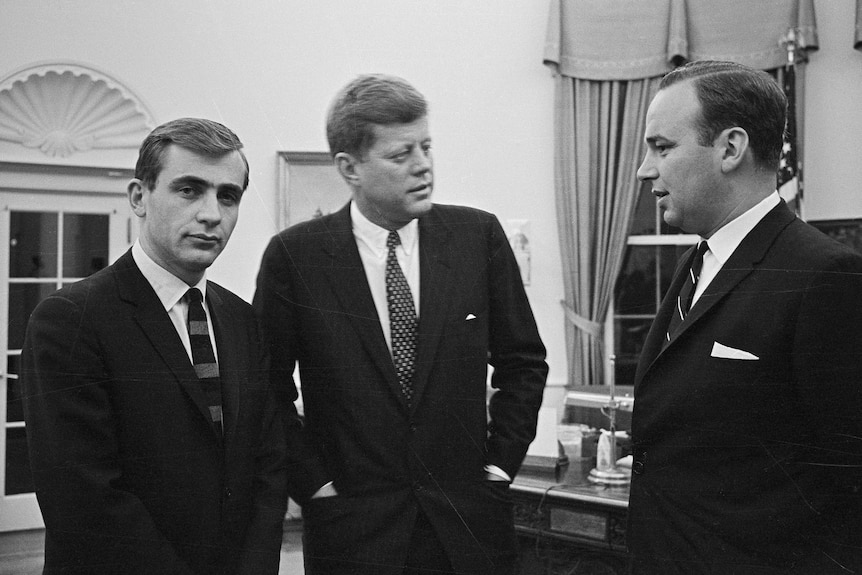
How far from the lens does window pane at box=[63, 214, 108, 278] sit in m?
1.01

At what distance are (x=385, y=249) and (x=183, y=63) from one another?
450 mm

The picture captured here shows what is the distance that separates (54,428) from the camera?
90 centimetres

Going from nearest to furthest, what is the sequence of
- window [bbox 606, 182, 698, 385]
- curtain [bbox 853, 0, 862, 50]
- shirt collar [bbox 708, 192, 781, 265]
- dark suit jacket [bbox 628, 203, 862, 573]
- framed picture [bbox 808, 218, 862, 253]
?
dark suit jacket [bbox 628, 203, 862, 573]
shirt collar [bbox 708, 192, 781, 265]
curtain [bbox 853, 0, 862, 50]
framed picture [bbox 808, 218, 862, 253]
window [bbox 606, 182, 698, 385]

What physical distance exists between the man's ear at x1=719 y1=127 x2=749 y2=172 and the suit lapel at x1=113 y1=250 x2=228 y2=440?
81cm

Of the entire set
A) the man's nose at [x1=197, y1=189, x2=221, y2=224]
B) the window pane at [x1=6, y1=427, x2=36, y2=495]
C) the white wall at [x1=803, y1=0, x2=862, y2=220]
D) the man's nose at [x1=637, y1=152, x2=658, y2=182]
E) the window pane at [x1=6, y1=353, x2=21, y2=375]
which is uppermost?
the white wall at [x1=803, y1=0, x2=862, y2=220]

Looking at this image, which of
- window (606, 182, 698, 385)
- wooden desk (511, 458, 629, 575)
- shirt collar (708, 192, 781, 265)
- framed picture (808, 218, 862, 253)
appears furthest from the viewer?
window (606, 182, 698, 385)

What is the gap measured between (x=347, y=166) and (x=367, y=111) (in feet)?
0.29

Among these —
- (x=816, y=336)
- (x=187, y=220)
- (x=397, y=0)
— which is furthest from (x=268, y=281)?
(x=816, y=336)

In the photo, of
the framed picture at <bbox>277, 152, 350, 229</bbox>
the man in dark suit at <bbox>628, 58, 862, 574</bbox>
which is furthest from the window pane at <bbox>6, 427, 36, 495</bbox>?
the man in dark suit at <bbox>628, 58, 862, 574</bbox>

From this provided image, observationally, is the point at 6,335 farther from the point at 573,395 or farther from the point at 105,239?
the point at 573,395

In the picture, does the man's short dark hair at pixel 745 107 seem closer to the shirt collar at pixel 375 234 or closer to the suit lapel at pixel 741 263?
the suit lapel at pixel 741 263

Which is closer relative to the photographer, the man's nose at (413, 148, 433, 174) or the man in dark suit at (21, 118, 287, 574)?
the man in dark suit at (21, 118, 287, 574)

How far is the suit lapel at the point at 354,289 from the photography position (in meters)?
1.07

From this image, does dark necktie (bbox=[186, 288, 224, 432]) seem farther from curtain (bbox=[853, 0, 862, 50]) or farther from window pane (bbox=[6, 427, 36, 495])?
curtain (bbox=[853, 0, 862, 50])
